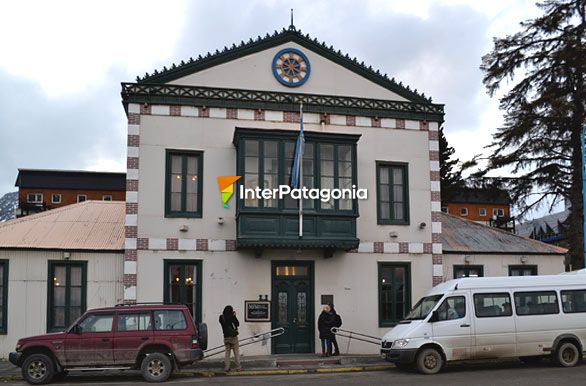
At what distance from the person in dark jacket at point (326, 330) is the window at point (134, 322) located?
5772 mm

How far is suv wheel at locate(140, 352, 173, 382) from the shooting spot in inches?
632

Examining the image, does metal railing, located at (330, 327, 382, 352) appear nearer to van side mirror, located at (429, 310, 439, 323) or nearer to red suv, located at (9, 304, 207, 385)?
van side mirror, located at (429, 310, 439, 323)

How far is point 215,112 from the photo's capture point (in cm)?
2152

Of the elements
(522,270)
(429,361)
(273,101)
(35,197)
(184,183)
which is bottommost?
(429,361)

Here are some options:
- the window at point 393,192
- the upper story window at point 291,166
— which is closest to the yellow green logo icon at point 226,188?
the upper story window at point 291,166

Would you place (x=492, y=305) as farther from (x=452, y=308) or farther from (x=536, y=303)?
(x=536, y=303)

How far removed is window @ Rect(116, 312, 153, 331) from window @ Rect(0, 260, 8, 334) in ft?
19.4

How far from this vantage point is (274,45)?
22453 millimetres

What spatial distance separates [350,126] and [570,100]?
12.1m

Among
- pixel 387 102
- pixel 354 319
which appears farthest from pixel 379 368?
pixel 387 102

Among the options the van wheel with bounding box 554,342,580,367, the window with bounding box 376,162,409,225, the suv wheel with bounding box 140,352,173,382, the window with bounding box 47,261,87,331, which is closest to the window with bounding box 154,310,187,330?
the suv wheel with bounding box 140,352,173,382

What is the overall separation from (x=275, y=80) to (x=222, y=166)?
3468 mm

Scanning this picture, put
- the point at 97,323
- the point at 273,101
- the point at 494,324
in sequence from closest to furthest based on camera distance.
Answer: the point at 97,323 < the point at 494,324 < the point at 273,101

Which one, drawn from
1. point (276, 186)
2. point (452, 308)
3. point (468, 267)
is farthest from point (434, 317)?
point (468, 267)
